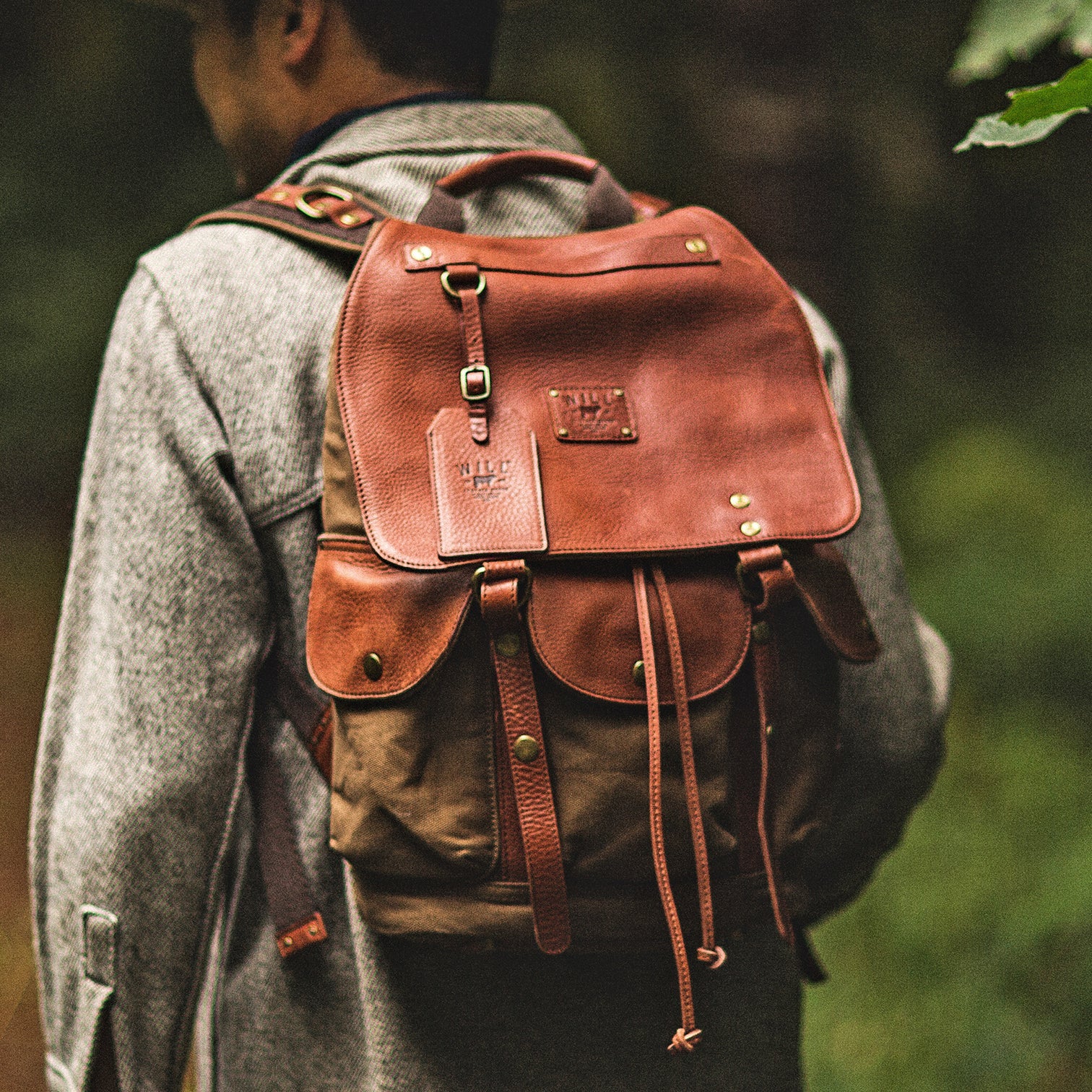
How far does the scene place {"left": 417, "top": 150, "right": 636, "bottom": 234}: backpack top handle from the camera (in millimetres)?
1296

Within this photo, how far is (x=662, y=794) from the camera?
111 cm

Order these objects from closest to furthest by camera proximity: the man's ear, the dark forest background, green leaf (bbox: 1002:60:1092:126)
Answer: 1. green leaf (bbox: 1002:60:1092:126)
2. the man's ear
3. the dark forest background

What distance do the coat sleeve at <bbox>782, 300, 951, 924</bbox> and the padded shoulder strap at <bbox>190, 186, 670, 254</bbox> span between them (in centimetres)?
59

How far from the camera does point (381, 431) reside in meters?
1.12

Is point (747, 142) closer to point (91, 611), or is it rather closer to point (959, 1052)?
point (959, 1052)

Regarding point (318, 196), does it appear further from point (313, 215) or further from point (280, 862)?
point (280, 862)

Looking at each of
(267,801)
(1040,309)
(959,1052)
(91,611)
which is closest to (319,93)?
(91,611)

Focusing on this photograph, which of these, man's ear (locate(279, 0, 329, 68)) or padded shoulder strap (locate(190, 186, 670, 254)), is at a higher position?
man's ear (locate(279, 0, 329, 68))

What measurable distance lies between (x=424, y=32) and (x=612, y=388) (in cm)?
59

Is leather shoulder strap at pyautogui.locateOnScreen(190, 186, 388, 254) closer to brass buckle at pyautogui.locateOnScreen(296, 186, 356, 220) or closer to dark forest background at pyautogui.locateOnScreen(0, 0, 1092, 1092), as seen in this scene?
brass buckle at pyautogui.locateOnScreen(296, 186, 356, 220)

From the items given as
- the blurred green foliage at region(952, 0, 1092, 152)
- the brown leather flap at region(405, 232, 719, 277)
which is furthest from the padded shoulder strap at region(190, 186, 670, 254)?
the blurred green foliage at region(952, 0, 1092, 152)

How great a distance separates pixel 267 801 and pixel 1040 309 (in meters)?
4.80

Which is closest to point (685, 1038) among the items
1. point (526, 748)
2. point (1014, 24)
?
point (526, 748)

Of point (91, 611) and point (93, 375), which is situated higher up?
point (93, 375)
